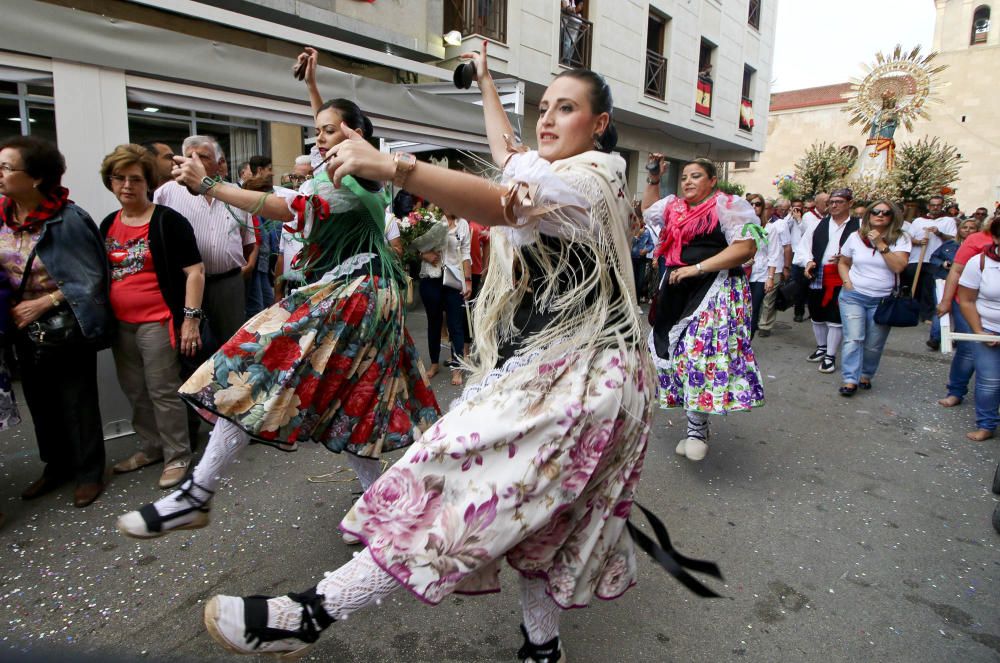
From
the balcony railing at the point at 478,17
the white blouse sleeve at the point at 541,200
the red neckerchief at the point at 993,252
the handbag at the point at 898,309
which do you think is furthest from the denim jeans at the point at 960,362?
the balcony railing at the point at 478,17

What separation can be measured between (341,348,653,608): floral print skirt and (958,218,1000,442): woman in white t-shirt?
384 cm

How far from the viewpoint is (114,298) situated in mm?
3225

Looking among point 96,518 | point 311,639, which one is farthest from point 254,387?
point 96,518

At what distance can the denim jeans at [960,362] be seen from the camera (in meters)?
4.79

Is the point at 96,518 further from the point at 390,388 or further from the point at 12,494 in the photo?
the point at 390,388

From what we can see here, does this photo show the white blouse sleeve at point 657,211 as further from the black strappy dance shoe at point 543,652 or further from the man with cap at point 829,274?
the black strappy dance shoe at point 543,652

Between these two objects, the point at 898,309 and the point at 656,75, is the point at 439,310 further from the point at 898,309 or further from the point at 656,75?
the point at 656,75

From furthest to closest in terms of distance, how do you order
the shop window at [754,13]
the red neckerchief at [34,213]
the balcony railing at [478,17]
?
the shop window at [754,13], the balcony railing at [478,17], the red neckerchief at [34,213]

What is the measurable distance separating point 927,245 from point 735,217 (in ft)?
23.1

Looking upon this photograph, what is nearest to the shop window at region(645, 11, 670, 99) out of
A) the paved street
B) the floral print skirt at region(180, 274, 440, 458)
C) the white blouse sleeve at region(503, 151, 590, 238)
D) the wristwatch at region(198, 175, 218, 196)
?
the paved street

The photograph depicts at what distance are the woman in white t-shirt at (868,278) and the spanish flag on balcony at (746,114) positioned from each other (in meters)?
14.8

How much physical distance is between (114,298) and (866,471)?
4534 millimetres

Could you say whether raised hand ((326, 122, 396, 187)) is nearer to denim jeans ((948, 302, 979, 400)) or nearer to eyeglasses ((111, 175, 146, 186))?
eyeglasses ((111, 175, 146, 186))

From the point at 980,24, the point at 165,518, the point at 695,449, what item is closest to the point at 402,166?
the point at 165,518
